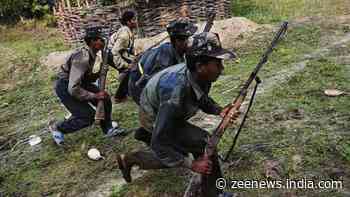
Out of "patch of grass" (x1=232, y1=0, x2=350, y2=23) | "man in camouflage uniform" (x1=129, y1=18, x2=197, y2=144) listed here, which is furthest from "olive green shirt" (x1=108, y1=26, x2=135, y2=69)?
"patch of grass" (x1=232, y1=0, x2=350, y2=23)

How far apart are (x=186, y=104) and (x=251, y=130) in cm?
267

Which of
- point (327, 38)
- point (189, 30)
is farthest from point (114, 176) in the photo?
point (327, 38)

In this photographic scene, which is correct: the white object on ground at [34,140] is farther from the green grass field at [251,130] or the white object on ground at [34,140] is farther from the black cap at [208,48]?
the black cap at [208,48]

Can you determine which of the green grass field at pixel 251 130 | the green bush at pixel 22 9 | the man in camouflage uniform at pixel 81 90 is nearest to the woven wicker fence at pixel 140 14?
the green grass field at pixel 251 130

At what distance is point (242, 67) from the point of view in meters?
9.15

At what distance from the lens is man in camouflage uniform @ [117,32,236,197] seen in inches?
138

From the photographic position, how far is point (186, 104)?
369 centimetres

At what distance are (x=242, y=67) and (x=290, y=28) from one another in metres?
2.94

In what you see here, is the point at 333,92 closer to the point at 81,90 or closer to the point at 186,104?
the point at 81,90

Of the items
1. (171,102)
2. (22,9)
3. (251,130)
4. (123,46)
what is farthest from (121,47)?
(22,9)

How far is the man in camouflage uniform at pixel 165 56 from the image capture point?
5.07 metres

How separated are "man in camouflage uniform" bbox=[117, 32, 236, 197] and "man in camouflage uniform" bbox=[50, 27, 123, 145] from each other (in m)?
1.70

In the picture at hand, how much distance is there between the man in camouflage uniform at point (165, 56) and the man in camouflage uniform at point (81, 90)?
2.04 ft

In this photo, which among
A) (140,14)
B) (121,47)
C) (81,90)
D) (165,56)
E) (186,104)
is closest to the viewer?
(186,104)
